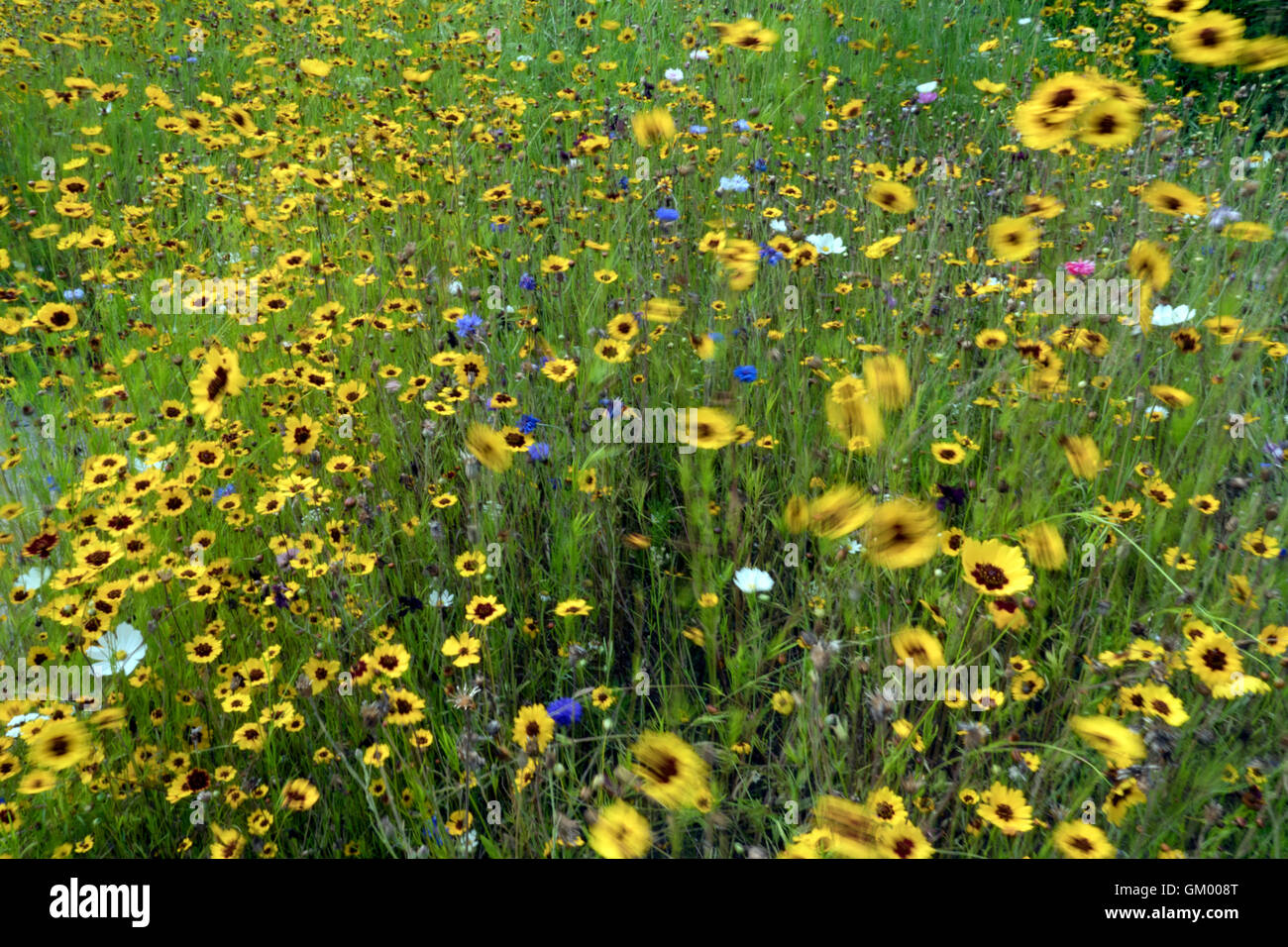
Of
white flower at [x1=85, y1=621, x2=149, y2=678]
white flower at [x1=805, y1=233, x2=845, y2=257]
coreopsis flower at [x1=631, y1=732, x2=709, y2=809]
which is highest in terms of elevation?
white flower at [x1=805, y1=233, x2=845, y2=257]

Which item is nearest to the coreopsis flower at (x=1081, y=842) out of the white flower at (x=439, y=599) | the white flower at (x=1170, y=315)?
the white flower at (x=439, y=599)

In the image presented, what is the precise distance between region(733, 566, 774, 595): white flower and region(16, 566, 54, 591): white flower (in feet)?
4.06

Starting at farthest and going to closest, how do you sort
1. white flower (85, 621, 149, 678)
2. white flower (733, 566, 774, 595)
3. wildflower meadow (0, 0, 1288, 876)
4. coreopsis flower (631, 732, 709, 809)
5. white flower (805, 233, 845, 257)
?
1. white flower (805, 233, 845, 257)
2. white flower (733, 566, 774, 595)
3. white flower (85, 621, 149, 678)
4. wildflower meadow (0, 0, 1288, 876)
5. coreopsis flower (631, 732, 709, 809)

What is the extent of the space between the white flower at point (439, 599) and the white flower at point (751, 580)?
1.72ft

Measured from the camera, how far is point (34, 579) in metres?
1.42

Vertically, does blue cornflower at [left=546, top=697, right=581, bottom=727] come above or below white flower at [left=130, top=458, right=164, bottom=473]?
below

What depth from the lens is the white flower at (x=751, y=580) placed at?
1383mm

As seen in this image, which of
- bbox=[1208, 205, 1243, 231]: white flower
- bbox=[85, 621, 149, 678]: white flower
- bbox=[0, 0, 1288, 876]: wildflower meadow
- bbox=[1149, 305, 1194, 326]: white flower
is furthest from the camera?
bbox=[1149, 305, 1194, 326]: white flower

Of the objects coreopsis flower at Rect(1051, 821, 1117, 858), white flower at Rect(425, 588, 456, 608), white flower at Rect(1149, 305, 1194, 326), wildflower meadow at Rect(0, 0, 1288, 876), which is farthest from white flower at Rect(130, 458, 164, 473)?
white flower at Rect(1149, 305, 1194, 326)

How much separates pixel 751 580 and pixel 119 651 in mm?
1079

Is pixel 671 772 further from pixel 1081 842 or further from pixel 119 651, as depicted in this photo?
pixel 119 651

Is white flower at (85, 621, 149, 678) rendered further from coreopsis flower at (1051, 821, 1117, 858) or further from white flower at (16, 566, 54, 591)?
coreopsis flower at (1051, 821, 1117, 858)

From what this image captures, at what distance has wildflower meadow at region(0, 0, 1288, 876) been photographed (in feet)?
3.56

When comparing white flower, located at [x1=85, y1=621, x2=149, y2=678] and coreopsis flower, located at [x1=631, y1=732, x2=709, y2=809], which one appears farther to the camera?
white flower, located at [x1=85, y1=621, x2=149, y2=678]
